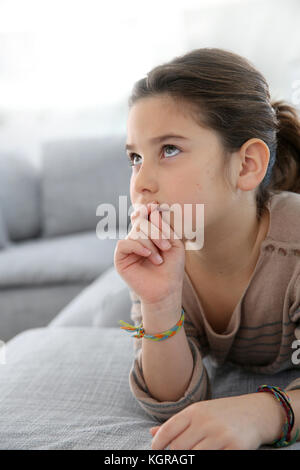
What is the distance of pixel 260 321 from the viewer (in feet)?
3.15

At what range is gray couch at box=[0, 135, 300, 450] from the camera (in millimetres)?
747

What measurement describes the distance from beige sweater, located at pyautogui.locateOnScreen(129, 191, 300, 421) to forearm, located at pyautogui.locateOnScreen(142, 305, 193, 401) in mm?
17

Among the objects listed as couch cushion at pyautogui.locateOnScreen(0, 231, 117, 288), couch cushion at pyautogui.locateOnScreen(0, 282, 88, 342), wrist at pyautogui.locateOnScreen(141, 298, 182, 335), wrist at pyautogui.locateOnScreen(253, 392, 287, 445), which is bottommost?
couch cushion at pyautogui.locateOnScreen(0, 282, 88, 342)

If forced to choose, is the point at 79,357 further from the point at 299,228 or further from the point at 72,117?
the point at 72,117

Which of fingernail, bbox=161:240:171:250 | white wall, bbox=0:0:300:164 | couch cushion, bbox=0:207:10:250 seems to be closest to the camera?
fingernail, bbox=161:240:171:250

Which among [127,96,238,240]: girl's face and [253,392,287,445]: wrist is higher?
[127,96,238,240]: girl's face

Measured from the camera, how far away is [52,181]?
272 cm

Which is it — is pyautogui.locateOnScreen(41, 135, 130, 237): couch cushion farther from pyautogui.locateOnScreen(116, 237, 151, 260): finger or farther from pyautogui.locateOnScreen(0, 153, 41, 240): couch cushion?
pyautogui.locateOnScreen(116, 237, 151, 260): finger

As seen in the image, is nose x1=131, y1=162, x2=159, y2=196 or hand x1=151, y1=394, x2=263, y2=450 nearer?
hand x1=151, y1=394, x2=263, y2=450

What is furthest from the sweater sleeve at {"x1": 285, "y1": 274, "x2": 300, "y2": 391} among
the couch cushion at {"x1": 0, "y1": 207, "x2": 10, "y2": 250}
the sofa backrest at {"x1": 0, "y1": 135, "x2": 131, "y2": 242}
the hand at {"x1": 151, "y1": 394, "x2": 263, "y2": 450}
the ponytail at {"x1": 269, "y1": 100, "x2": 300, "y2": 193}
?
the couch cushion at {"x1": 0, "y1": 207, "x2": 10, "y2": 250}

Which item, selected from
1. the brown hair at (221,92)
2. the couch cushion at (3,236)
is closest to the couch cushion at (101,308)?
the brown hair at (221,92)

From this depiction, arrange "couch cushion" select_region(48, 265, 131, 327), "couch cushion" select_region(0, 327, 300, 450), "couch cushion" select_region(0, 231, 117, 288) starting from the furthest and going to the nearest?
"couch cushion" select_region(0, 231, 117, 288) → "couch cushion" select_region(48, 265, 131, 327) → "couch cushion" select_region(0, 327, 300, 450)

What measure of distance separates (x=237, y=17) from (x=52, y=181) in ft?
5.41

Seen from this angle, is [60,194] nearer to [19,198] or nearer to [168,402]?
[19,198]
